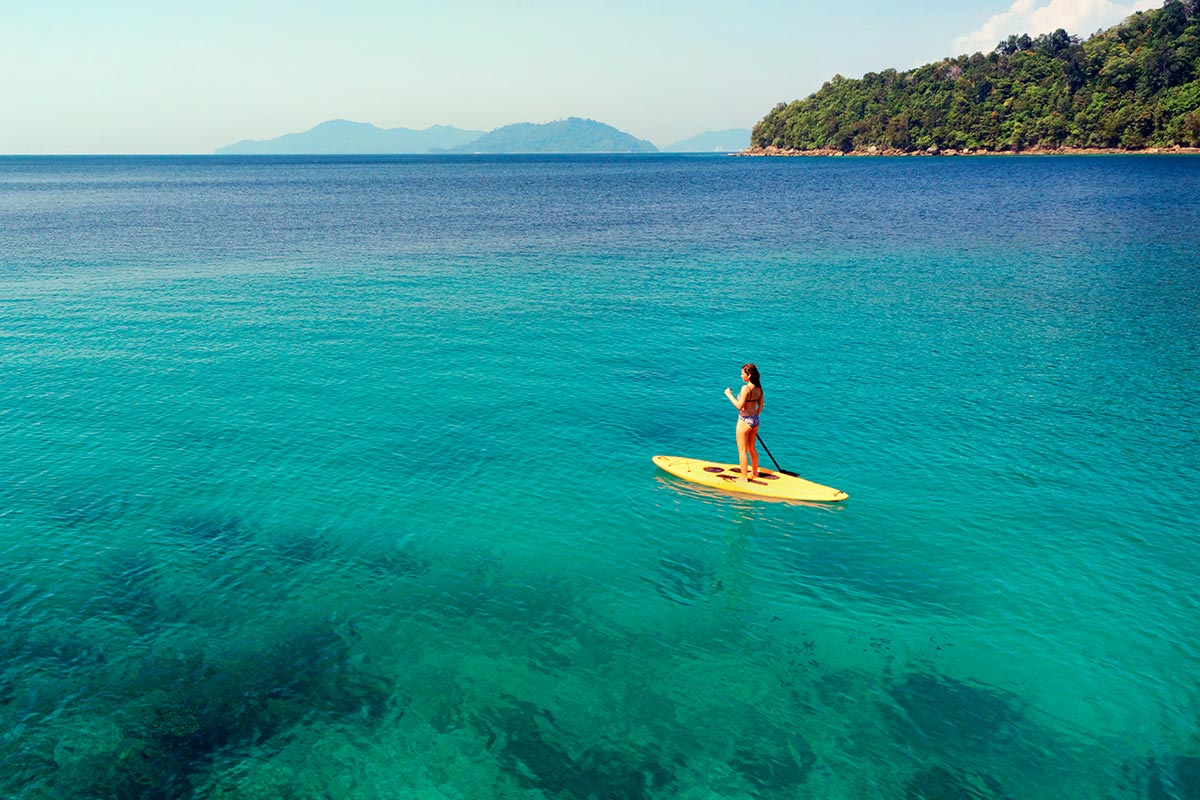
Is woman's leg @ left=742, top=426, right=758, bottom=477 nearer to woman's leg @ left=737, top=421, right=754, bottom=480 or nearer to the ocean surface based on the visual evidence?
woman's leg @ left=737, top=421, right=754, bottom=480

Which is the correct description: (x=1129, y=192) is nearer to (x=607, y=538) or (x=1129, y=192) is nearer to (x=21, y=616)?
(x=607, y=538)

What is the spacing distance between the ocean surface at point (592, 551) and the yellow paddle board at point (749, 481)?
1.96 feet

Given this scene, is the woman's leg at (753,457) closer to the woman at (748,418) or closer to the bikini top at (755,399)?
the woman at (748,418)

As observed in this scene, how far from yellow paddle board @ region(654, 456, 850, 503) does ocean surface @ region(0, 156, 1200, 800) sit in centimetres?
60

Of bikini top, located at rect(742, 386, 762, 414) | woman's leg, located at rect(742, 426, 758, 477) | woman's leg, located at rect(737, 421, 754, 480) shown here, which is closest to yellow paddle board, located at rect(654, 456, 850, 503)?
woman's leg, located at rect(742, 426, 758, 477)

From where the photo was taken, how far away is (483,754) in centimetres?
1427

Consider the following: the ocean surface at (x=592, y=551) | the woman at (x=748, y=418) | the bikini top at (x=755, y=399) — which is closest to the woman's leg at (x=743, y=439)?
the woman at (x=748, y=418)

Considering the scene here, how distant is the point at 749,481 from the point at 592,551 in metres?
6.22

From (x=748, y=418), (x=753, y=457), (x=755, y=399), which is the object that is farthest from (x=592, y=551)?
(x=755, y=399)

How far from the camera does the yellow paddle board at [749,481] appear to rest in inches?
934

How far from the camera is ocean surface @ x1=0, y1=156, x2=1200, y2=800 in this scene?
14.3m

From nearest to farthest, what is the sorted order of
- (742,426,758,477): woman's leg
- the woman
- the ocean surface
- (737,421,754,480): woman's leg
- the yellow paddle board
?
1. the ocean surface
2. the yellow paddle board
3. the woman
4. (737,421,754,480): woman's leg
5. (742,426,758,477): woman's leg

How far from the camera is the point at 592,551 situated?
21328mm

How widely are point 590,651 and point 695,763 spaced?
381cm
